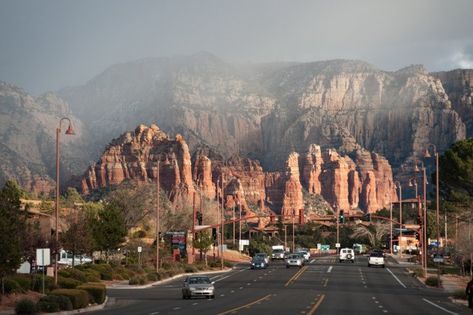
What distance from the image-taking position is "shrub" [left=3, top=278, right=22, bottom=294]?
166 feet

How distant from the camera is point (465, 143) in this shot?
103 metres

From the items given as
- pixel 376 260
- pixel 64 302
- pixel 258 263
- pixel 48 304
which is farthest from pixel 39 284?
pixel 376 260

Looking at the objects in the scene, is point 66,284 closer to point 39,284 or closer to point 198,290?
point 39,284

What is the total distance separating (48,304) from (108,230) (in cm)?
4701

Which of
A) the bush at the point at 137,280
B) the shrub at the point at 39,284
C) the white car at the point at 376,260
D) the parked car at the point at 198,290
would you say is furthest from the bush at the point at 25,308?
the white car at the point at 376,260

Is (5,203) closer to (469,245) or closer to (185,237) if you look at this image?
(469,245)

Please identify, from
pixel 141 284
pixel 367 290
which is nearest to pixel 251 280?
pixel 141 284

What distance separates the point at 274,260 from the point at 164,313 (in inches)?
3747

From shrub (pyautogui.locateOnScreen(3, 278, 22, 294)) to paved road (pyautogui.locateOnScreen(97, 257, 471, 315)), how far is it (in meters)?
5.13

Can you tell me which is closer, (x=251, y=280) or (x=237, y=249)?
(x=251, y=280)

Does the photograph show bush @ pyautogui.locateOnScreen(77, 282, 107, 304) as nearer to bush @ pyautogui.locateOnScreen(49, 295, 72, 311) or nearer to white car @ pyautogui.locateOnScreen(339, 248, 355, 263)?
bush @ pyautogui.locateOnScreen(49, 295, 72, 311)

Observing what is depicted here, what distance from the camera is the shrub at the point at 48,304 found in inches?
1667

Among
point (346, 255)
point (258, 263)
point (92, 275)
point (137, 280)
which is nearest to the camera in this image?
point (92, 275)

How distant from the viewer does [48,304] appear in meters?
42.8
